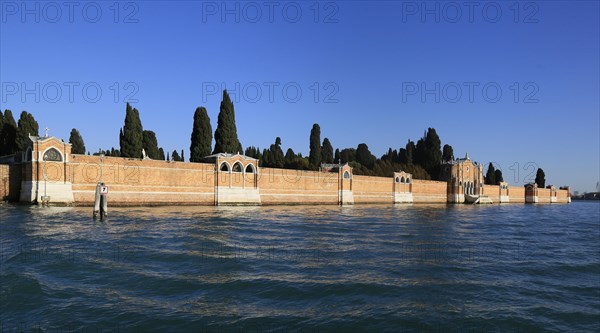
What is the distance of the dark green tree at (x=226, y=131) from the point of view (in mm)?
37656

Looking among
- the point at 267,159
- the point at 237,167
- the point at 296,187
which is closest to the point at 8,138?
the point at 237,167

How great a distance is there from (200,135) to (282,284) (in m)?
31.1

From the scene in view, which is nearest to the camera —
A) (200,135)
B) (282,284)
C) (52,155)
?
(282,284)

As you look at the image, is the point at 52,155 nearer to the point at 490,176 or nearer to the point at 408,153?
the point at 408,153

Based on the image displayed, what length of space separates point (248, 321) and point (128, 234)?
9112 millimetres

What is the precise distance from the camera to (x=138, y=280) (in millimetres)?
7730

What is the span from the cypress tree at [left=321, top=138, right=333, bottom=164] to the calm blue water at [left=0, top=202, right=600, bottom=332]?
4209 centimetres

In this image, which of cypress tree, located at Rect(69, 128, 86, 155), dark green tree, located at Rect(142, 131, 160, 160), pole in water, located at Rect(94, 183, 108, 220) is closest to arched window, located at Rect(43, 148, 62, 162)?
pole in water, located at Rect(94, 183, 108, 220)

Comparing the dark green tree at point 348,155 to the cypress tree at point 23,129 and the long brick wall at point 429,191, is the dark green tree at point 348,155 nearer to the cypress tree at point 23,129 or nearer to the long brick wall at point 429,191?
the long brick wall at point 429,191

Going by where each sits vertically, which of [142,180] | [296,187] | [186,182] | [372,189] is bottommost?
[372,189]

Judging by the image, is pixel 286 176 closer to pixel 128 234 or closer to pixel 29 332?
pixel 128 234

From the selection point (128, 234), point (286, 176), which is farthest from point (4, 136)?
point (128, 234)

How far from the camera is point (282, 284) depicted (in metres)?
7.67

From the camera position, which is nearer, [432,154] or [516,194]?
[432,154]
